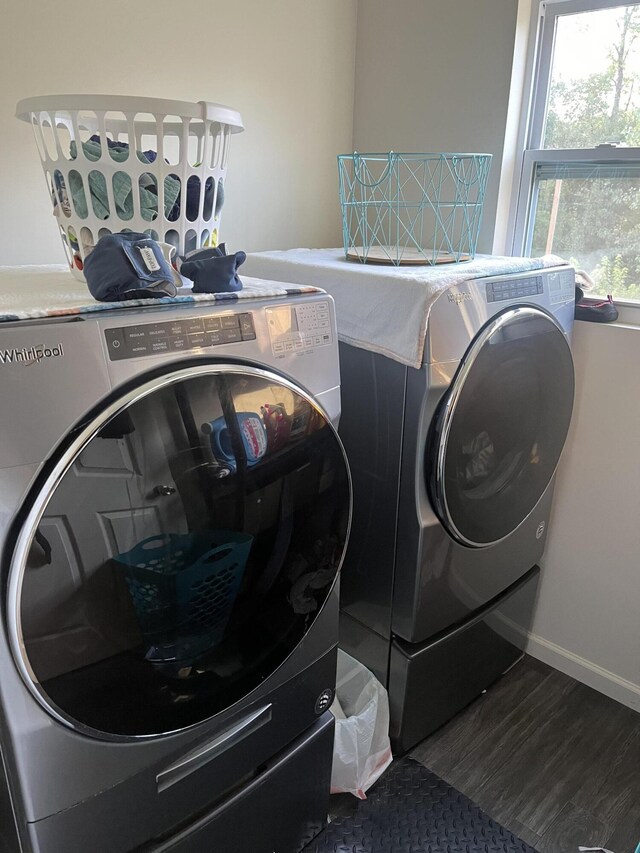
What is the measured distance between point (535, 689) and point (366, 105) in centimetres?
186

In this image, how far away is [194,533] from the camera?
94 cm

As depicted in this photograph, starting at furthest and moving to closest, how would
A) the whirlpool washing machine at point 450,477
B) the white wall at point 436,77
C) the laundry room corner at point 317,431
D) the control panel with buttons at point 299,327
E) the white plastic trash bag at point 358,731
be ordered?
the white wall at point 436,77 < the white plastic trash bag at point 358,731 < the whirlpool washing machine at point 450,477 < the control panel with buttons at point 299,327 < the laundry room corner at point 317,431

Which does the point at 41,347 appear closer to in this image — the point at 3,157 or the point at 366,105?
the point at 3,157

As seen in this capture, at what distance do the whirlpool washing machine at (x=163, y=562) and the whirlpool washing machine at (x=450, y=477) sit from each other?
11.2 inches

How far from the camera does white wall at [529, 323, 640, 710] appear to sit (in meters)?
1.67

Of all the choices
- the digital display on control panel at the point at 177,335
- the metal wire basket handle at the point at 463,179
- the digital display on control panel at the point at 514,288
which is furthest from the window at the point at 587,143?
the digital display on control panel at the point at 177,335

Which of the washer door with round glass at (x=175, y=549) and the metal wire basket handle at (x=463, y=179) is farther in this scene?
the metal wire basket handle at (x=463, y=179)

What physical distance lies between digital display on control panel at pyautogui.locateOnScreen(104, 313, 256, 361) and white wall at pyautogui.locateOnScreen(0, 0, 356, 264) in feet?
2.51

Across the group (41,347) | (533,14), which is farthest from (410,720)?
(533,14)

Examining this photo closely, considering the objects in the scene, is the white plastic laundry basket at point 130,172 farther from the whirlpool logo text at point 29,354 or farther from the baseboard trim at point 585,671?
the baseboard trim at point 585,671

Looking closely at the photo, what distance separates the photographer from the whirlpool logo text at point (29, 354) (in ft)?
2.47

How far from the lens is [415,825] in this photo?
1.46 metres

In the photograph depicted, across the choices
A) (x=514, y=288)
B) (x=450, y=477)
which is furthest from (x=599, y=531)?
(x=514, y=288)

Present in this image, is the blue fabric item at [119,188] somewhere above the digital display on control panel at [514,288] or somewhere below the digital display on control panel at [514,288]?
above
